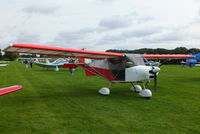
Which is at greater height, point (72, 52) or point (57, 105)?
point (72, 52)

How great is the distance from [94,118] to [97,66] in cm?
450

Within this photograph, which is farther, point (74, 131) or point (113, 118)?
point (113, 118)

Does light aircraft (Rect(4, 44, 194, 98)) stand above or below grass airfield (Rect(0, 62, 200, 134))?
above

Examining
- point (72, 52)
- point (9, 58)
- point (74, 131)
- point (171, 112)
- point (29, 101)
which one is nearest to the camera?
point (74, 131)

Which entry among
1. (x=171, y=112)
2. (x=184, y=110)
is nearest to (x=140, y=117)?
(x=171, y=112)

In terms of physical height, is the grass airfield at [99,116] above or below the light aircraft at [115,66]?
below

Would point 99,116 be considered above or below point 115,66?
below

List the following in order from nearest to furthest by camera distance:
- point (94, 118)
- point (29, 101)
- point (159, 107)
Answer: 1. point (94, 118)
2. point (159, 107)
3. point (29, 101)

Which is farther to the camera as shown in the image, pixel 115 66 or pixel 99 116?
pixel 115 66

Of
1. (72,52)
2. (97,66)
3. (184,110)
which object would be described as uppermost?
(72,52)

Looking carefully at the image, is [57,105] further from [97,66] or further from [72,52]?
[97,66]

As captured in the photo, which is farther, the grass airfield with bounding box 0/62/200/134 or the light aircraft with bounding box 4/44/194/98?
the light aircraft with bounding box 4/44/194/98

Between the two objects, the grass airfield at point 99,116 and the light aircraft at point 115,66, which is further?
the light aircraft at point 115,66

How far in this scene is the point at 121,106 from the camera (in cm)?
627
